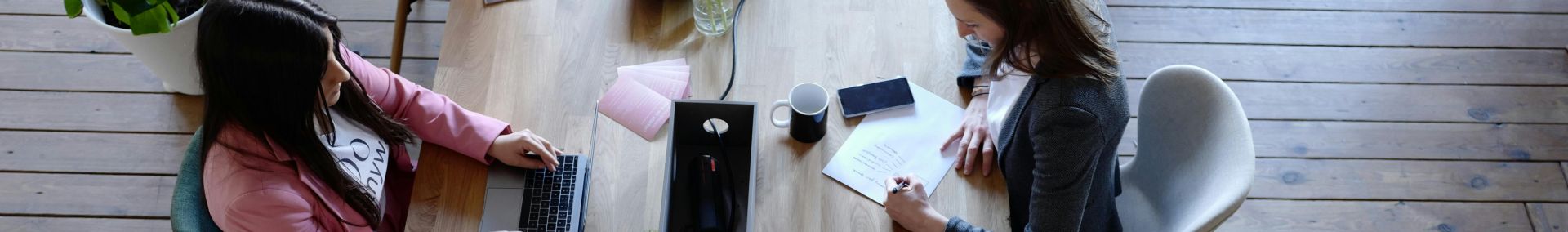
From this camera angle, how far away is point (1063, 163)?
4.26ft

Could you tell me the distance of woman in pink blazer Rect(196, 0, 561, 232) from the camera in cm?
119

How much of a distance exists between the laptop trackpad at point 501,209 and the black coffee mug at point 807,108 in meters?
0.40

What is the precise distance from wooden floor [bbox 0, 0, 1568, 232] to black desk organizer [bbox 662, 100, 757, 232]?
126cm

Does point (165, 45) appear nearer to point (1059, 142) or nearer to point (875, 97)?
point (875, 97)

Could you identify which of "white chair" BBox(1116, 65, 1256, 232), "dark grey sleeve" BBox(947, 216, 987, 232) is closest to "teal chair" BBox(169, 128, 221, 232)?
"dark grey sleeve" BBox(947, 216, 987, 232)

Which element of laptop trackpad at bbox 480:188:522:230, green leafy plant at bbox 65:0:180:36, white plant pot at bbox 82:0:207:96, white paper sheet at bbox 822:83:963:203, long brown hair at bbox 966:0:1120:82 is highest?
long brown hair at bbox 966:0:1120:82

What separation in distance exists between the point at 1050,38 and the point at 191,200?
1120 millimetres

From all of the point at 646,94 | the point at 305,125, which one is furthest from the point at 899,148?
the point at 305,125

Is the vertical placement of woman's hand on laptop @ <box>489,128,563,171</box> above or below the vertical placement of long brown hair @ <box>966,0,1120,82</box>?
below

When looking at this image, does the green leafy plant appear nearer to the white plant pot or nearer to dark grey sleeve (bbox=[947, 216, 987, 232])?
the white plant pot

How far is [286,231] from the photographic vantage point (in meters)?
1.30

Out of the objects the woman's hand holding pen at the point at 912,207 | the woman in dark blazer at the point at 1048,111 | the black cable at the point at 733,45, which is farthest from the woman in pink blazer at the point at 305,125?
the woman in dark blazer at the point at 1048,111

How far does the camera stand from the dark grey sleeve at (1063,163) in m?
1.29

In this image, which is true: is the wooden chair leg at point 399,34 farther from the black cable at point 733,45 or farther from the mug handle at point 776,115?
the mug handle at point 776,115
